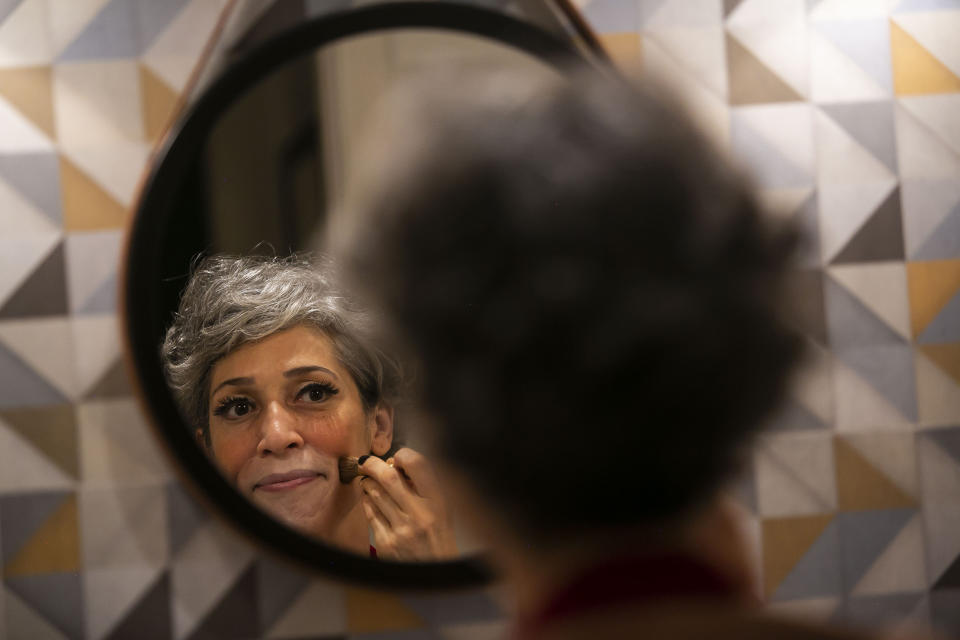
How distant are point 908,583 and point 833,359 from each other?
0.25 metres

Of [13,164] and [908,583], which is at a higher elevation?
[13,164]

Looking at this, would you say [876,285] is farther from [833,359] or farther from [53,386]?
[53,386]

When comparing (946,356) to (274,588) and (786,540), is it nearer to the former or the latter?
(786,540)

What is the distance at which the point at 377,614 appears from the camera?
0.84 meters

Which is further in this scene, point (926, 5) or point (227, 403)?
point (926, 5)

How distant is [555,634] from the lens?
0.34 metres

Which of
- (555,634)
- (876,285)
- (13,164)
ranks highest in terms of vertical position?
(13,164)

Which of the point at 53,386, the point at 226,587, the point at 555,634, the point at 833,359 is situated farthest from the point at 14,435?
the point at 833,359

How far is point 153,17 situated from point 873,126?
0.76 meters

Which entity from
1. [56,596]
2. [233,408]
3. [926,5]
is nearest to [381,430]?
[233,408]

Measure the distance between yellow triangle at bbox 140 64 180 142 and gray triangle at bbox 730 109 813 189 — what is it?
577 millimetres

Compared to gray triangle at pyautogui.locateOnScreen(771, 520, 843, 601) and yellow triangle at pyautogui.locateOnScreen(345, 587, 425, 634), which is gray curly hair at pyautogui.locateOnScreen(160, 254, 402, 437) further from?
gray triangle at pyautogui.locateOnScreen(771, 520, 843, 601)

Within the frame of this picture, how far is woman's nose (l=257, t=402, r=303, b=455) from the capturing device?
792 millimetres

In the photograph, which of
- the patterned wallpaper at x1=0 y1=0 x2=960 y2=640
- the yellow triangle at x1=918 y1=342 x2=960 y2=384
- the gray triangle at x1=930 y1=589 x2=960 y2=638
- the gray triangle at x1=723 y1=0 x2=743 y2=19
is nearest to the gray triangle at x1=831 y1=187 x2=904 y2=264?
the patterned wallpaper at x1=0 y1=0 x2=960 y2=640
